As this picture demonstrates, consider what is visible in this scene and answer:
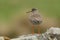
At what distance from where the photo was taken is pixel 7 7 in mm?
1895

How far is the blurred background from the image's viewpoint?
6.16 feet

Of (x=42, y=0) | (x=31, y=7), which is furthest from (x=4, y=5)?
(x=42, y=0)

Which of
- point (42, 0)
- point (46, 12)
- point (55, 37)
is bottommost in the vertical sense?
point (55, 37)

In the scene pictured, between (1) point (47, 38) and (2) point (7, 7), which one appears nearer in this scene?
(1) point (47, 38)

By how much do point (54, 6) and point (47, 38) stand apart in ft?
2.04

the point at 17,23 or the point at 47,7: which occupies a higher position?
the point at 47,7

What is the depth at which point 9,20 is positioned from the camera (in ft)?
6.21

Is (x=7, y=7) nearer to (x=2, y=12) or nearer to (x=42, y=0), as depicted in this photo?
(x=2, y=12)

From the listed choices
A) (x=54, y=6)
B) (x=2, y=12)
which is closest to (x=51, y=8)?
(x=54, y=6)

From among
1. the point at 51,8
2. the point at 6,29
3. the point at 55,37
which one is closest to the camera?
the point at 55,37

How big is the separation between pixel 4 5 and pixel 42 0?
44 cm

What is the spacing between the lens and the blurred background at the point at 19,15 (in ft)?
6.16

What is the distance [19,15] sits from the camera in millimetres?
1902

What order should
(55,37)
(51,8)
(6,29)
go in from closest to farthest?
(55,37), (6,29), (51,8)
